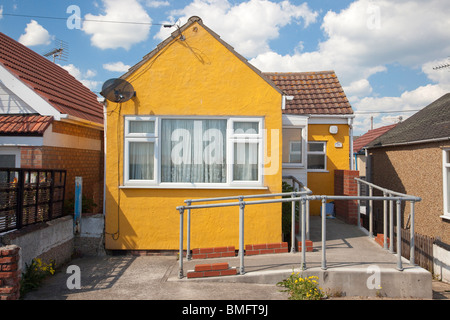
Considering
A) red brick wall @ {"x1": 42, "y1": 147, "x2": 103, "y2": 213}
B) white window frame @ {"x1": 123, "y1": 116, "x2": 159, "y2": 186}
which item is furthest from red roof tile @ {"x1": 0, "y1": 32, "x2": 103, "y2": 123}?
white window frame @ {"x1": 123, "y1": 116, "x2": 159, "y2": 186}

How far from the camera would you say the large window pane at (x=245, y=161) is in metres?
7.11

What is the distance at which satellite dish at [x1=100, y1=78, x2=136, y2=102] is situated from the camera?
6.68 metres

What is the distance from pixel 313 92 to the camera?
1176 cm

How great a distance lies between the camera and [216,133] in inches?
280

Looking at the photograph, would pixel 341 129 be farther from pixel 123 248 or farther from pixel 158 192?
pixel 123 248

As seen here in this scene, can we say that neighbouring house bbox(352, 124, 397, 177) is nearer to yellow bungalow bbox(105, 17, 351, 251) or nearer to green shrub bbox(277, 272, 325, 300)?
yellow bungalow bbox(105, 17, 351, 251)

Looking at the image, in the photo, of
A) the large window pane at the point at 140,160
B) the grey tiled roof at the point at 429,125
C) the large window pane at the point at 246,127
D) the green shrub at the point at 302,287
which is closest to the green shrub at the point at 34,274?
the large window pane at the point at 140,160

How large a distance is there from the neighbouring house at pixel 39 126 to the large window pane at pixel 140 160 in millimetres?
1595

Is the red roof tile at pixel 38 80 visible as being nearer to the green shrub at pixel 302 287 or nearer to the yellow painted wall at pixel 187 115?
the yellow painted wall at pixel 187 115

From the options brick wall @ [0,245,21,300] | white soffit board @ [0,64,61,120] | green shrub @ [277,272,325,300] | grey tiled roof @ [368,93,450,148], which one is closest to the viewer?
brick wall @ [0,245,21,300]

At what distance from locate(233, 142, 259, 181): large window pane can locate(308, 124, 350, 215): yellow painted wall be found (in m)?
4.32

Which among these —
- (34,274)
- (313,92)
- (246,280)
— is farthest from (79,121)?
(313,92)

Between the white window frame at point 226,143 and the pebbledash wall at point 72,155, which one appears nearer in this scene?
the pebbledash wall at point 72,155
